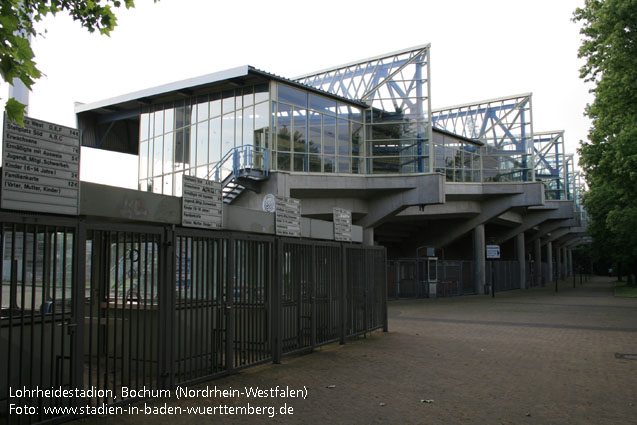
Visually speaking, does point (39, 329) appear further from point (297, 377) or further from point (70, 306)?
point (297, 377)

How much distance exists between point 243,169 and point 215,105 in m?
4.85

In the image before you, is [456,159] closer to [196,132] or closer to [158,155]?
[196,132]

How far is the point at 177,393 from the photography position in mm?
7285

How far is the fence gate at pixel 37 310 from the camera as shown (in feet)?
18.0

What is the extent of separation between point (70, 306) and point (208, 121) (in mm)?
21379

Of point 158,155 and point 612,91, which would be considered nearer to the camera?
point 612,91

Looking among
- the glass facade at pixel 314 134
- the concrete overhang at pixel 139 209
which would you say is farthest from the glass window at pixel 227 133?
the concrete overhang at pixel 139 209

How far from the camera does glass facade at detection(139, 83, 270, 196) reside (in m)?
25.0

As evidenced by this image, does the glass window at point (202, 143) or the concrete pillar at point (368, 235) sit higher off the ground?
the glass window at point (202, 143)

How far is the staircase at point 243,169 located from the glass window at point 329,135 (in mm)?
3666

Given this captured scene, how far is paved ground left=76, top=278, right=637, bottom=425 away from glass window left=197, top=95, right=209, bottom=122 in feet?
53.9

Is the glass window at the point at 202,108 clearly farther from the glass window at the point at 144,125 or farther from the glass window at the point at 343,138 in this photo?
the glass window at the point at 343,138

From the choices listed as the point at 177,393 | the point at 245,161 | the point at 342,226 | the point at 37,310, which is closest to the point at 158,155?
the point at 245,161

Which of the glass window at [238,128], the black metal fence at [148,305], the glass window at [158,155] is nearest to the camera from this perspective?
the black metal fence at [148,305]
